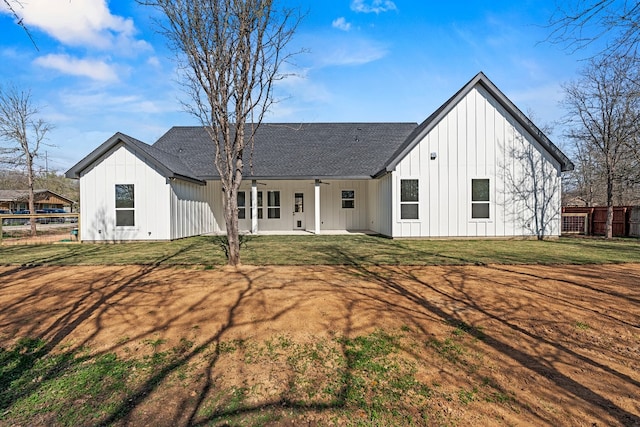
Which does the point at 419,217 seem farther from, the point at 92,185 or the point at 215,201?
the point at 92,185

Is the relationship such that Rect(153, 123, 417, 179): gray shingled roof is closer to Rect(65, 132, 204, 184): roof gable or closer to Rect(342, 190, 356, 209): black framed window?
Rect(342, 190, 356, 209): black framed window

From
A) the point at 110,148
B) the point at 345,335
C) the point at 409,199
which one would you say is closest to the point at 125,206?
the point at 110,148

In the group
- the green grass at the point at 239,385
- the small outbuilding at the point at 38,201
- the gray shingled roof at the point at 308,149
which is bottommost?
the green grass at the point at 239,385

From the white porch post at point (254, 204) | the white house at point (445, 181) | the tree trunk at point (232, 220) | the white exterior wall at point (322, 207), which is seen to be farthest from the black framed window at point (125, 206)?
the tree trunk at point (232, 220)

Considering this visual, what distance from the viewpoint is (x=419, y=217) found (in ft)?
41.9

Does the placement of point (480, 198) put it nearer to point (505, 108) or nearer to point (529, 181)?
point (529, 181)

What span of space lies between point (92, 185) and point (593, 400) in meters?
15.4

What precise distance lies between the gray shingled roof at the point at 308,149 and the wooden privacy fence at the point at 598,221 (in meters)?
9.29

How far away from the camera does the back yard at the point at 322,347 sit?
2.55 metres

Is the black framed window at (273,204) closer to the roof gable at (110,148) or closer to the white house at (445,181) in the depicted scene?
the white house at (445,181)

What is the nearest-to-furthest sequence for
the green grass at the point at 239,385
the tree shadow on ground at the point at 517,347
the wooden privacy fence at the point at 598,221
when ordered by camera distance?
the green grass at the point at 239,385
the tree shadow on ground at the point at 517,347
the wooden privacy fence at the point at 598,221

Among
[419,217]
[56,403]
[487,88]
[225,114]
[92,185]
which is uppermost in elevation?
[487,88]

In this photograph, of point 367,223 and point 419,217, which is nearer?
point 419,217

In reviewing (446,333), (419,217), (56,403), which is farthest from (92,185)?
(446,333)
